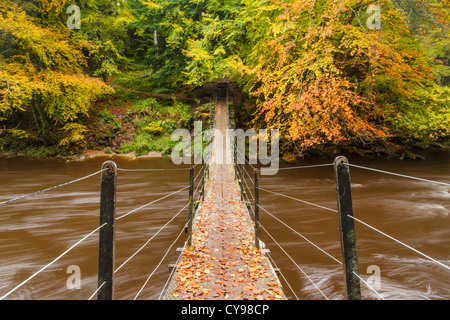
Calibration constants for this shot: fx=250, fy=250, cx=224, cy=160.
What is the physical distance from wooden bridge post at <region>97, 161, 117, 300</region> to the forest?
22.0 feet

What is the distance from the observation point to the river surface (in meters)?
4.55

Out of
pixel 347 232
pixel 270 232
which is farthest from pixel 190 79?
pixel 347 232

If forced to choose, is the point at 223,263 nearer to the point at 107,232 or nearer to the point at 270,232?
the point at 107,232

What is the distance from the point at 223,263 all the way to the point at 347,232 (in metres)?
2.27

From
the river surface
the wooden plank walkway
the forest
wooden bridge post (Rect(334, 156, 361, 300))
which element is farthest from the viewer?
the forest

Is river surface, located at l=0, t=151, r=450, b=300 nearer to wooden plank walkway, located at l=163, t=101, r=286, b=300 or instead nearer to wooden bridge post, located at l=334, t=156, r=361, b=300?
wooden plank walkway, located at l=163, t=101, r=286, b=300

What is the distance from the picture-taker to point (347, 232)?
189 cm

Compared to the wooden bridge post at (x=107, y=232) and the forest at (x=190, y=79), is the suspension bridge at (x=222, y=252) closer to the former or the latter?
the wooden bridge post at (x=107, y=232)

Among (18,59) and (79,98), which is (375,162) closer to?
(79,98)

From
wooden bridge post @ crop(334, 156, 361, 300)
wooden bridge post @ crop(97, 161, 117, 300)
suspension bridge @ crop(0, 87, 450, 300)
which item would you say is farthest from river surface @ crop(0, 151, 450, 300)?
wooden bridge post @ crop(97, 161, 117, 300)

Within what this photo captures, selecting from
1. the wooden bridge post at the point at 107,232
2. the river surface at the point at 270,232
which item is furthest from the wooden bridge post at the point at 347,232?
the river surface at the point at 270,232

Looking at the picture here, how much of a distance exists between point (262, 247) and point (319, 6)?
9.05m
